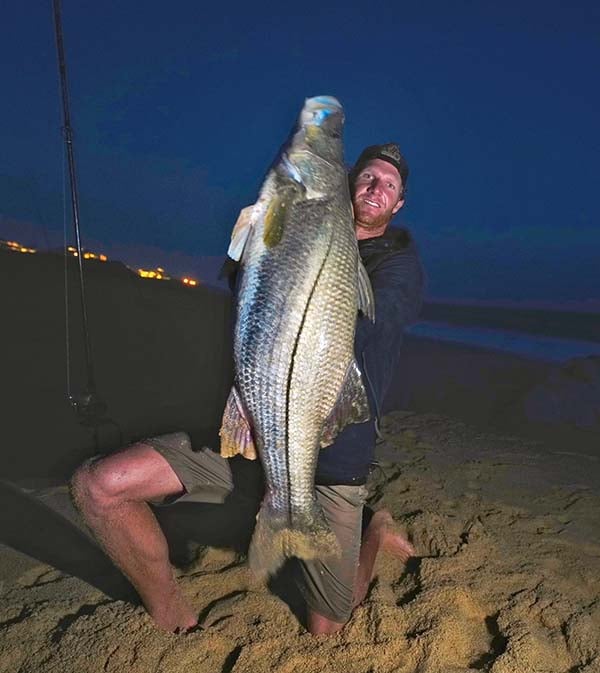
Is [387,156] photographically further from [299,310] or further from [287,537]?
→ [287,537]

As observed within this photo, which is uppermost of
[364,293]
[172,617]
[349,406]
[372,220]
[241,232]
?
[372,220]

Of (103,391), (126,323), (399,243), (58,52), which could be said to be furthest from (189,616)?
(126,323)

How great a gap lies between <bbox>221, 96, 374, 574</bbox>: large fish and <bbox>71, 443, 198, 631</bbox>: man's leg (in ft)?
2.67

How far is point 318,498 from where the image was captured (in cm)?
283

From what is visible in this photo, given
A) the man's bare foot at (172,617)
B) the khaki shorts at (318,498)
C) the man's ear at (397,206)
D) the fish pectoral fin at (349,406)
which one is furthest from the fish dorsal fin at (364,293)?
the man's bare foot at (172,617)

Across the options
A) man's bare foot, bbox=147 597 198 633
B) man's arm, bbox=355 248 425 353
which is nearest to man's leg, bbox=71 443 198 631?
man's bare foot, bbox=147 597 198 633

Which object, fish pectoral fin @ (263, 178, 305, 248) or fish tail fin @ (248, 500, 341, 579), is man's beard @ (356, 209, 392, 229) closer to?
fish pectoral fin @ (263, 178, 305, 248)

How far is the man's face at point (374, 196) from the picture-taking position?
2.95 meters

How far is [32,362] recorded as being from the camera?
8609mm

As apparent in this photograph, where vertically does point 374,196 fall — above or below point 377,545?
above

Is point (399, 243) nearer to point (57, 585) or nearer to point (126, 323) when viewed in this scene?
point (57, 585)

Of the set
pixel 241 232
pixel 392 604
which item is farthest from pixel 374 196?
pixel 392 604

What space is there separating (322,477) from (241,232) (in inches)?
59.1

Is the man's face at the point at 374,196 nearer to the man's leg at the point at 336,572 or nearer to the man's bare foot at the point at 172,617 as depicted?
the man's leg at the point at 336,572
